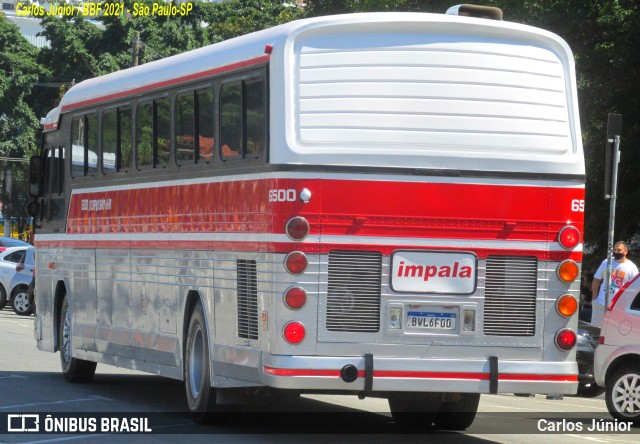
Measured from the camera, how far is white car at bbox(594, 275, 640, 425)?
15352mm

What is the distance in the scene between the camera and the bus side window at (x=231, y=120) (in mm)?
12633

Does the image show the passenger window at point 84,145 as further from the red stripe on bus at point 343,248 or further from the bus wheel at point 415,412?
the bus wheel at point 415,412

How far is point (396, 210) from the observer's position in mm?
11734

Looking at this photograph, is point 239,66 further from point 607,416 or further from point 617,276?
point 617,276

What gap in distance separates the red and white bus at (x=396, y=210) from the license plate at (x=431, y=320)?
0.01m

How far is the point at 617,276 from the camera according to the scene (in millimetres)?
20625

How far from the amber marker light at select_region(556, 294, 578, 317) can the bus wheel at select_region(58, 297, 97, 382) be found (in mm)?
7382

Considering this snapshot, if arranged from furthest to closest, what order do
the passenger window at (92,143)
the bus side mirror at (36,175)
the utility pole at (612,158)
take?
the bus side mirror at (36,175), the utility pole at (612,158), the passenger window at (92,143)

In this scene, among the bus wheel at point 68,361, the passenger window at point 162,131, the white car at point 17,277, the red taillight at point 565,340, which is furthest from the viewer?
the white car at point 17,277

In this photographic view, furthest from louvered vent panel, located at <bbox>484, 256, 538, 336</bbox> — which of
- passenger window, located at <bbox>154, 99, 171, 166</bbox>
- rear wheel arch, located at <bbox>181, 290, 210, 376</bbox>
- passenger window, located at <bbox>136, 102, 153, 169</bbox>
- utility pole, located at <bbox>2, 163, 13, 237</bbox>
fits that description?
utility pole, located at <bbox>2, 163, 13, 237</bbox>

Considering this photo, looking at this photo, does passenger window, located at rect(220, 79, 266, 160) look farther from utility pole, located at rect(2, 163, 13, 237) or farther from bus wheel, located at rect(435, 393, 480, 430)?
utility pole, located at rect(2, 163, 13, 237)

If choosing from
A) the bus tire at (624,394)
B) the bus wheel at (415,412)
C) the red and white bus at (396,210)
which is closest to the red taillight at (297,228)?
the red and white bus at (396,210)

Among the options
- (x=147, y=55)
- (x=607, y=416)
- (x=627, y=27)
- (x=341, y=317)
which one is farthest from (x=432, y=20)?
(x=147, y=55)

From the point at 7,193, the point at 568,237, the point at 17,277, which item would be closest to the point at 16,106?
the point at 7,193
